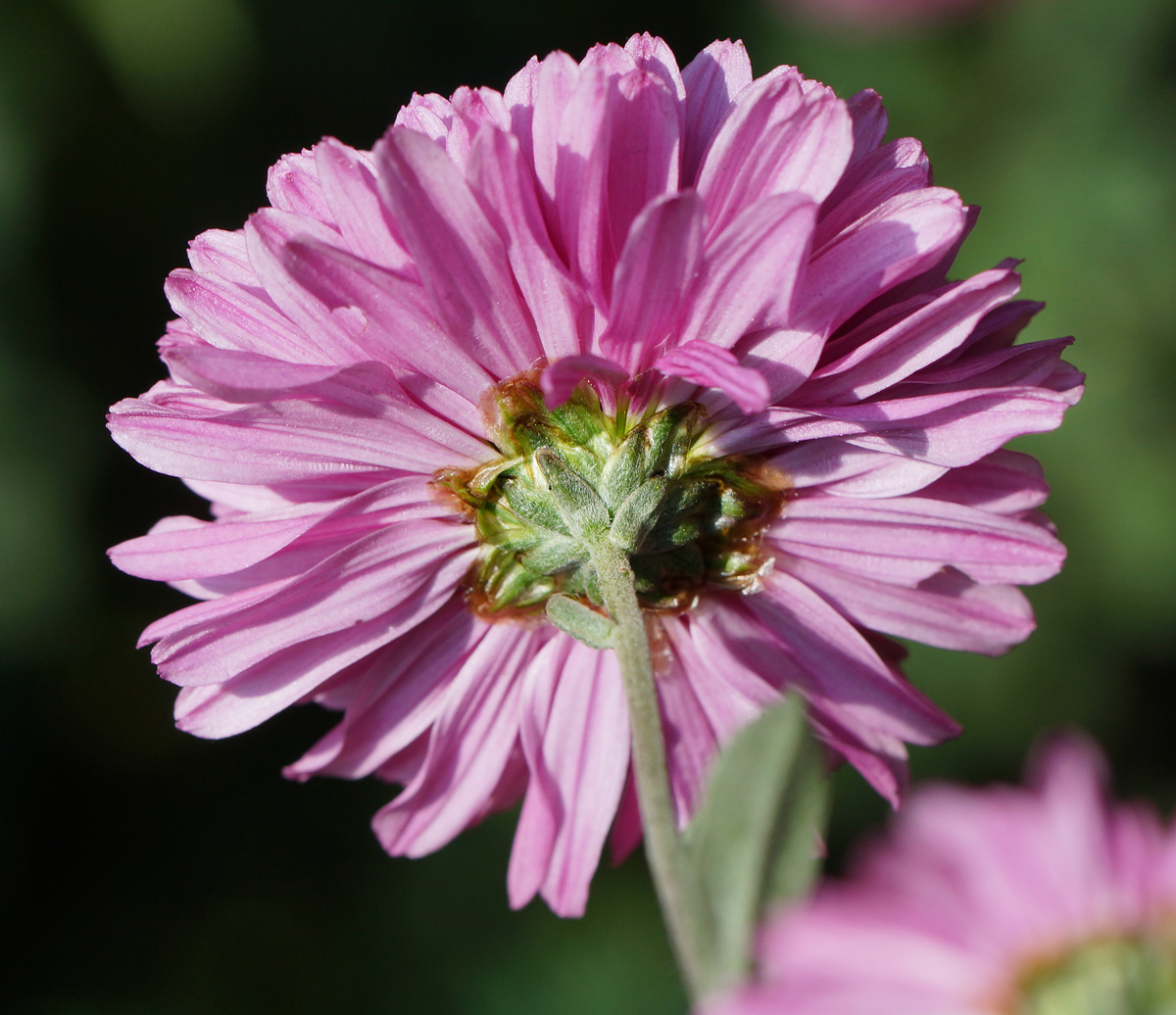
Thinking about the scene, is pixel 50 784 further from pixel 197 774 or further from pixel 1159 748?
pixel 1159 748

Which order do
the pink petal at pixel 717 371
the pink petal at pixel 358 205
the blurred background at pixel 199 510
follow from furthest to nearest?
the blurred background at pixel 199 510 → the pink petal at pixel 358 205 → the pink petal at pixel 717 371

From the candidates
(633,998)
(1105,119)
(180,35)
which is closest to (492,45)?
(180,35)

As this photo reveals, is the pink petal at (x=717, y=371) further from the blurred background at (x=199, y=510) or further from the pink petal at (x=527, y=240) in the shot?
the blurred background at (x=199, y=510)

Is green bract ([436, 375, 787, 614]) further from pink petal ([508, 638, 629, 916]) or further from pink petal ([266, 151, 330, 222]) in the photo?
pink petal ([266, 151, 330, 222])

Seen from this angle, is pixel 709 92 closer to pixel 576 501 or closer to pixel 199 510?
pixel 576 501

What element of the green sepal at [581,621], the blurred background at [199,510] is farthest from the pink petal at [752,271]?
the blurred background at [199,510]

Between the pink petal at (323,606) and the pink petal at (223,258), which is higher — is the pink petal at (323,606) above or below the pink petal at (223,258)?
below

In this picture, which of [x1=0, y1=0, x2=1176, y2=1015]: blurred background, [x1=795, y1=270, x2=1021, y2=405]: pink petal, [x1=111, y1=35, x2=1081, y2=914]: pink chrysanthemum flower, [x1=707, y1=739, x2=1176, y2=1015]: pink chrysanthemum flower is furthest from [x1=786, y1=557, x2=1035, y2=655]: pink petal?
[x1=0, y1=0, x2=1176, y2=1015]: blurred background
